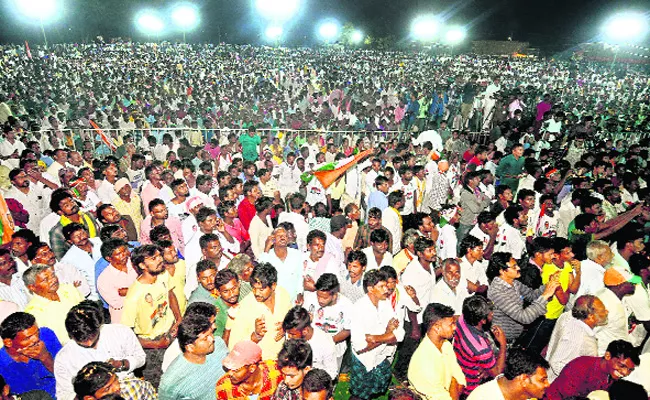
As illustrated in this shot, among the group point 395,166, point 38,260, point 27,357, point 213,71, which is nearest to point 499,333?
point 27,357

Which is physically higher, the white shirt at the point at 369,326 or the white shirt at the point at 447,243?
the white shirt at the point at 447,243

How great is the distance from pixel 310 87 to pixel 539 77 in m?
16.5

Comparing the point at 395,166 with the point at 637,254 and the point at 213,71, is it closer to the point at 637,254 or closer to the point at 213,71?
the point at 637,254

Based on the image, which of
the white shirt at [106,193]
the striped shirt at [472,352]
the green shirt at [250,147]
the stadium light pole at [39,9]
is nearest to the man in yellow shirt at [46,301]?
the white shirt at [106,193]

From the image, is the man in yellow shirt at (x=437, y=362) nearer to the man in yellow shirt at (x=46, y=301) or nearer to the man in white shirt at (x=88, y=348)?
the man in white shirt at (x=88, y=348)

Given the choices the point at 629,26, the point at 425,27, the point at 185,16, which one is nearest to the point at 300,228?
the point at 629,26

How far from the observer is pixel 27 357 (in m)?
3.07

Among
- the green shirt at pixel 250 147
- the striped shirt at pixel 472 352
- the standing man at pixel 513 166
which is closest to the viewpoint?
the striped shirt at pixel 472 352

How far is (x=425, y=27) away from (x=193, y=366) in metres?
52.1

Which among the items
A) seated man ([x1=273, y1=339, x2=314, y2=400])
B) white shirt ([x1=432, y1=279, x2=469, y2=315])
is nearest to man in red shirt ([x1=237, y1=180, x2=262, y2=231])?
white shirt ([x1=432, y1=279, x2=469, y2=315])

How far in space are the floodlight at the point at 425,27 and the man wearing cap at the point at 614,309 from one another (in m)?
50.0

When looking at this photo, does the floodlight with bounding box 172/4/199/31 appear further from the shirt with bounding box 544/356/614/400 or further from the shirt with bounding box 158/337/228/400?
the shirt with bounding box 544/356/614/400

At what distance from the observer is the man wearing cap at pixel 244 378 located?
2.72 metres

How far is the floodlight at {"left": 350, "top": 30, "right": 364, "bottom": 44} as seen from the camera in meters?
51.8
